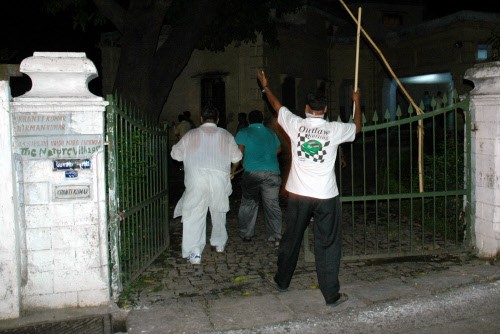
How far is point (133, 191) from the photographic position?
564 cm

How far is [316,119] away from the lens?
194 inches

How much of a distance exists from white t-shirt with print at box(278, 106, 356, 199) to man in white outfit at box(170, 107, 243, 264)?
1477 mm

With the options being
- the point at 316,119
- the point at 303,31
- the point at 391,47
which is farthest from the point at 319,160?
the point at 391,47

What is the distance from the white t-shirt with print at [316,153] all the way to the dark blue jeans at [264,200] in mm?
1958

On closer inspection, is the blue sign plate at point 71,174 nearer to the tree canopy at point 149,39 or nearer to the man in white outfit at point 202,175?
the man in white outfit at point 202,175

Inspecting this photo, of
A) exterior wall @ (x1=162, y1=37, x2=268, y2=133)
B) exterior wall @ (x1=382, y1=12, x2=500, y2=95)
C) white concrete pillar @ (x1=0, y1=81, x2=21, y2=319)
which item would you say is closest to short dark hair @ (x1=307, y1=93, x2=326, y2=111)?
Result: white concrete pillar @ (x1=0, y1=81, x2=21, y2=319)

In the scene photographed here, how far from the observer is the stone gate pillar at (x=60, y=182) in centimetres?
468

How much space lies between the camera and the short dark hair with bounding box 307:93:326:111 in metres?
4.91

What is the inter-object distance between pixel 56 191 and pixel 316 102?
2393 mm

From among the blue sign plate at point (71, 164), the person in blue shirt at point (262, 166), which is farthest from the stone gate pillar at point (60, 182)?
the person in blue shirt at point (262, 166)

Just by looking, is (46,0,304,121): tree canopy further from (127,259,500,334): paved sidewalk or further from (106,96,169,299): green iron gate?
(127,259,500,334): paved sidewalk

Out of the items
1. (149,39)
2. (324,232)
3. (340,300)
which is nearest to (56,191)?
(324,232)

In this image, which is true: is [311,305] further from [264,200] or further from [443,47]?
[443,47]

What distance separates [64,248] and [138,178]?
1.15 meters
